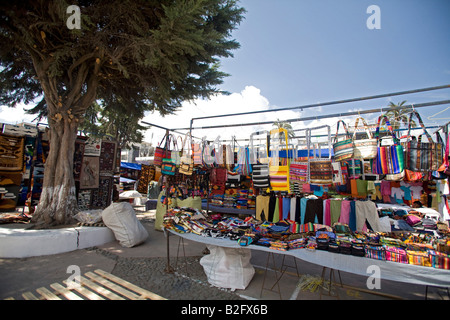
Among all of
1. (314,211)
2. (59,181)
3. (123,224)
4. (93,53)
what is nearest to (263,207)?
(314,211)

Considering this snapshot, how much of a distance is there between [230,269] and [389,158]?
3.21m

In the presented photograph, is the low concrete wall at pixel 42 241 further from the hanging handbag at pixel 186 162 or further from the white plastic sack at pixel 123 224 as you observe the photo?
the hanging handbag at pixel 186 162

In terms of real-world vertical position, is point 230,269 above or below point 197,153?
below

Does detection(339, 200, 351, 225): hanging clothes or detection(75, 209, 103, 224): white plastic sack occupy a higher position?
detection(339, 200, 351, 225): hanging clothes

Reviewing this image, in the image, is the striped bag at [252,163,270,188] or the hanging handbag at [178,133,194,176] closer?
the striped bag at [252,163,270,188]

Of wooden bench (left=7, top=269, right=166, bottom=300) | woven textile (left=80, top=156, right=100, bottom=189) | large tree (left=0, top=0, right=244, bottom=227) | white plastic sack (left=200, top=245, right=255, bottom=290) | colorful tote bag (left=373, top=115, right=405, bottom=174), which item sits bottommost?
wooden bench (left=7, top=269, right=166, bottom=300)

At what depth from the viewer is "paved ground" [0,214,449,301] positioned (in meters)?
3.22

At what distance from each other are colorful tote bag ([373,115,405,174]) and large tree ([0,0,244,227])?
4115 mm

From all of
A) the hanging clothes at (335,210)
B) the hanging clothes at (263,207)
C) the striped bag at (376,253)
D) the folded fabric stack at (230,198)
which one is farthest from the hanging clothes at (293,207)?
the folded fabric stack at (230,198)

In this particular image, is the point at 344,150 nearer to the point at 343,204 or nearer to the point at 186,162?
the point at 343,204

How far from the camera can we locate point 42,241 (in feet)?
15.0

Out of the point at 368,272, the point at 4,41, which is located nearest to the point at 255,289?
the point at 368,272

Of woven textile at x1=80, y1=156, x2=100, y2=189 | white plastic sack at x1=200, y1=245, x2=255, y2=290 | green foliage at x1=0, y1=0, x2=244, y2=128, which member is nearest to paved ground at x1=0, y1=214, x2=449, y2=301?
white plastic sack at x1=200, y1=245, x2=255, y2=290

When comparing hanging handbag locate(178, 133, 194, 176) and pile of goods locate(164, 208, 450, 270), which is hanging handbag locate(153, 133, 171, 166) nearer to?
hanging handbag locate(178, 133, 194, 176)
